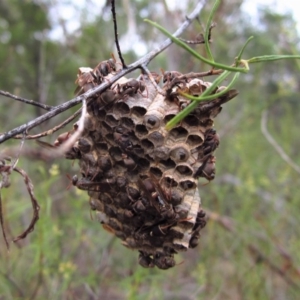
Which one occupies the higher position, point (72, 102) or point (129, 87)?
point (129, 87)

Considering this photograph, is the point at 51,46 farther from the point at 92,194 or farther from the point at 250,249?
the point at 92,194

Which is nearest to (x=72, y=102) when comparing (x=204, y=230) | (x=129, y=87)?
(x=129, y=87)

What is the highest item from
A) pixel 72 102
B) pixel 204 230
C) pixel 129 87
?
pixel 204 230

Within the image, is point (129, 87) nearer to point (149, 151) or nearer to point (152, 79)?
point (152, 79)

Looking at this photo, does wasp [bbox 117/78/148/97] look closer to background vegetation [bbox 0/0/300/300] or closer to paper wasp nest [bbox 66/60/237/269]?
paper wasp nest [bbox 66/60/237/269]

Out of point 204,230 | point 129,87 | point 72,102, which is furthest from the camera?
point 204,230

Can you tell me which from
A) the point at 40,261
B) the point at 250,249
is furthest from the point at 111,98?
the point at 250,249

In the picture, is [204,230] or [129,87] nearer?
[129,87]

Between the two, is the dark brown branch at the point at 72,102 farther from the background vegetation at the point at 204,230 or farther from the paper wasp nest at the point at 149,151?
the background vegetation at the point at 204,230

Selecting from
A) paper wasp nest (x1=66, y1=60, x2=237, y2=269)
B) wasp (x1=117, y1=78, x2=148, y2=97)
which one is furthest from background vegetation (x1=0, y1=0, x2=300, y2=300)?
wasp (x1=117, y1=78, x2=148, y2=97)
